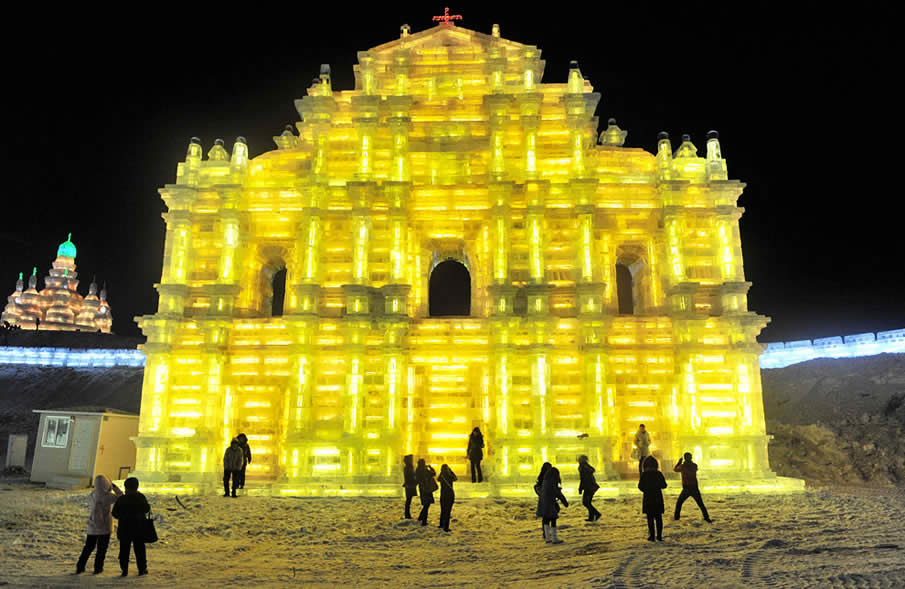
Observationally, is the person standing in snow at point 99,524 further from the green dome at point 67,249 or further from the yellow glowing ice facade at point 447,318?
the green dome at point 67,249

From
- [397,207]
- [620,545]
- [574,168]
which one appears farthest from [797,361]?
[620,545]

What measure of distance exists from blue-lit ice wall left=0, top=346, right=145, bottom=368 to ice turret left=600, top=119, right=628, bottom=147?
50066 millimetres

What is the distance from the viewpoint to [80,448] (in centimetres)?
2191

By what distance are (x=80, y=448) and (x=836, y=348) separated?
47.2 meters

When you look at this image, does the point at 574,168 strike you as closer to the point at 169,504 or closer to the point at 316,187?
the point at 316,187

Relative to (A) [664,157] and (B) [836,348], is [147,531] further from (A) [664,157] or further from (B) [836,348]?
(B) [836,348]

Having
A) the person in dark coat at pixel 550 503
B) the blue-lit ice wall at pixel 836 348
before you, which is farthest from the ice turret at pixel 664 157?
the blue-lit ice wall at pixel 836 348

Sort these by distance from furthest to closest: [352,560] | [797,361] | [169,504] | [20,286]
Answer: [20,286] < [797,361] < [169,504] < [352,560]

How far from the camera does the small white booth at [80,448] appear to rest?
71.5 feet

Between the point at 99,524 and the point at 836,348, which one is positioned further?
the point at 836,348

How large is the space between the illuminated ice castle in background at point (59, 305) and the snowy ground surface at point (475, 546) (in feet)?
275

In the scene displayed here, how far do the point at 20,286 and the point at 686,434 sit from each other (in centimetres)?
9877

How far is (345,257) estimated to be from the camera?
24203mm

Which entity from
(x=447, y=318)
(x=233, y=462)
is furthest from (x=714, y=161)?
(x=233, y=462)
